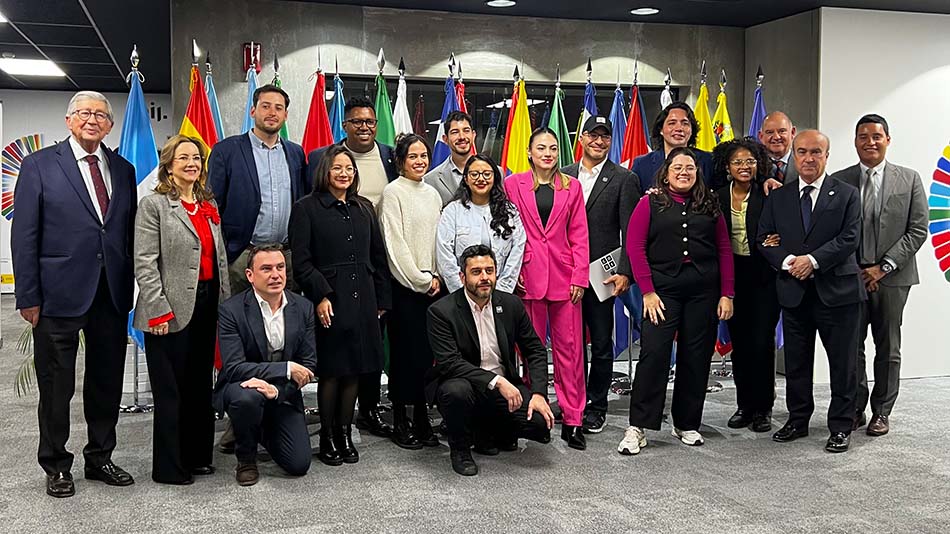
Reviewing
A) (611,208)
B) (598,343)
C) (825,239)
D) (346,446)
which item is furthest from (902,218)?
(346,446)

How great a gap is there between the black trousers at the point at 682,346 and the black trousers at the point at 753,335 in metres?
0.40

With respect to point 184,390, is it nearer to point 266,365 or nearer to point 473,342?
point 266,365

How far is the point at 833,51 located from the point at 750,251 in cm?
248

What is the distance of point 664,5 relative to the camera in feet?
21.2

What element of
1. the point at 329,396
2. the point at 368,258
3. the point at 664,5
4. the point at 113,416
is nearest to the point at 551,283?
the point at 368,258

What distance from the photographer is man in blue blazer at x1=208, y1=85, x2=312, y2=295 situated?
14.3ft

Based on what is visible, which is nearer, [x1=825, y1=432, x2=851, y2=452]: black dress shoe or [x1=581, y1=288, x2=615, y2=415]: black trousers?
[x1=825, y1=432, x2=851, y2=452]: black dress shoe

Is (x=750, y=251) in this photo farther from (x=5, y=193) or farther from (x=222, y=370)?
(x=5, y=193)

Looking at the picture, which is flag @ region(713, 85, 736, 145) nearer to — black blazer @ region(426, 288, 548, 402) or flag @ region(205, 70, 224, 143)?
black blazer @ region(426, 288, 548, 402)

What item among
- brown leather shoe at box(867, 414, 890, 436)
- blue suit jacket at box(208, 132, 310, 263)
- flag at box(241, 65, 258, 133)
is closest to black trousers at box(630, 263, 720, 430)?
brown leather shoe at box(867, 414, 890, 436)

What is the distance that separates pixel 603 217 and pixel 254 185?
5.64ft

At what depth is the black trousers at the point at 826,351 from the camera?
4.61 meters

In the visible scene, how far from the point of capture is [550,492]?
12.6 feet

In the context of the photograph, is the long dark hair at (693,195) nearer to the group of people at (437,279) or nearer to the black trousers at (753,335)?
the group of people at (437,279)
